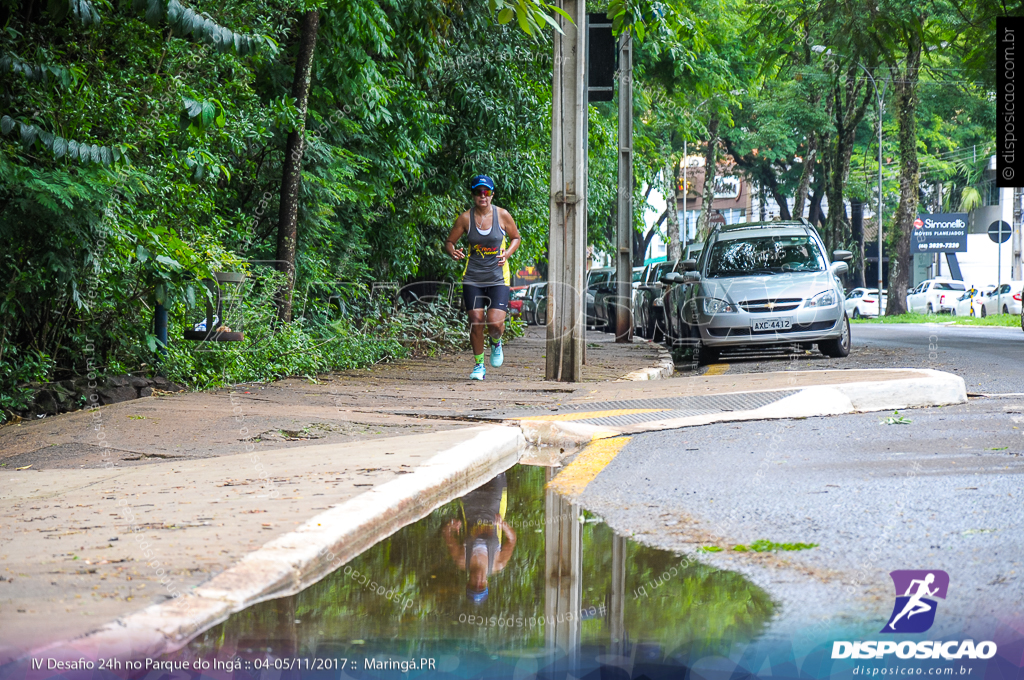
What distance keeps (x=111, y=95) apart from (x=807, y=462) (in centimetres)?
546

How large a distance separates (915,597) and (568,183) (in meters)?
7.34

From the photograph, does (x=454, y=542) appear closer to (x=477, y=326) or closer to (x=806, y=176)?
(x=477, y=326)

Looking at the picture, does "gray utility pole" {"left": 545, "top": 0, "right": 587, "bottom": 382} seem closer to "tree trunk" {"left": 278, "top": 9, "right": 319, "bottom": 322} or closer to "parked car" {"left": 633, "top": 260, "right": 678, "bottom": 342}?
"tree trunk" {"left": 278, "top": 9, "right": 319, "bottom": 322}

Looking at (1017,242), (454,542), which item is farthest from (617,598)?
(1017,242)

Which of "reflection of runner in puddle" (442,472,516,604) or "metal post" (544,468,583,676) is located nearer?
"metal post" (544,468,583,676)

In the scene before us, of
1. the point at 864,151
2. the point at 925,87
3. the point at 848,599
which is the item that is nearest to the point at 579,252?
the point at 848,599

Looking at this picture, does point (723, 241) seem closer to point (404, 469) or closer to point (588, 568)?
point (404, 469)

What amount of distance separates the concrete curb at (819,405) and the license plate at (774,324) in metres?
5.08

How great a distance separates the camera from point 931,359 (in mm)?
13680

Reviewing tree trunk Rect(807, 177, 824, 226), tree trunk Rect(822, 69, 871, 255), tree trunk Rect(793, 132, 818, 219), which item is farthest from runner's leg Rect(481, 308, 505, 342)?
tree trunk Rect(807, 177, 824, 226)

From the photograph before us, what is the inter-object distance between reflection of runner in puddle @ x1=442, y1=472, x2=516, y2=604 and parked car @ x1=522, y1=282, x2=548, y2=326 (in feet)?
89.7

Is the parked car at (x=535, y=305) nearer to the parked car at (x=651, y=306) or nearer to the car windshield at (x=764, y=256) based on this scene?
the parked car at (x=651, y=306)

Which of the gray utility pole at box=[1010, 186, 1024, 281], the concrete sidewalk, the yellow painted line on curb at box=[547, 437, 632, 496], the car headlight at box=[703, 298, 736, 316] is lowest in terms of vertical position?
the yellow painted line on curb at box=[547, 437, 632, 496]

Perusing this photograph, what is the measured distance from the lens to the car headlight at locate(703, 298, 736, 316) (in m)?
14.4
